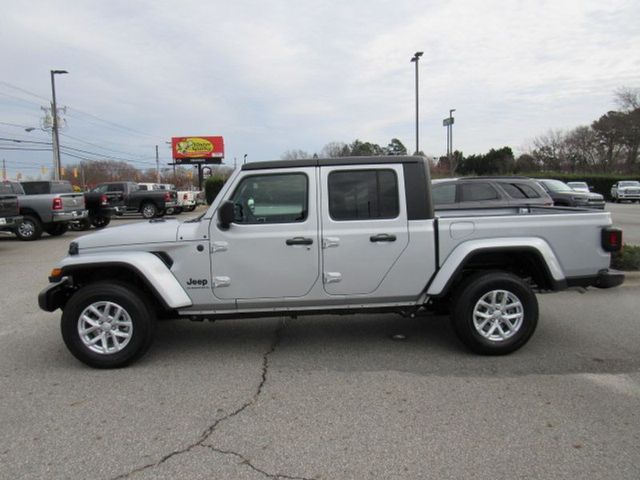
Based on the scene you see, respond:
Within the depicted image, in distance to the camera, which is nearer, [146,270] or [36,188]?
[146,270]

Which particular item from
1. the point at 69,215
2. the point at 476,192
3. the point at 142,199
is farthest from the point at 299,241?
the point at 142,199

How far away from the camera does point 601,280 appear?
4.88 m

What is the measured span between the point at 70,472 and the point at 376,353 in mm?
2805

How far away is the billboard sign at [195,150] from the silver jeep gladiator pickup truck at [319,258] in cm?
4730

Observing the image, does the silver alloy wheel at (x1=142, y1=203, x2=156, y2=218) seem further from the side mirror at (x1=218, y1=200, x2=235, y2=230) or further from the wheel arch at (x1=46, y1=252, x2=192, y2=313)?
the side mirror at (x1=218, y1=200, x2=235, y2=230)

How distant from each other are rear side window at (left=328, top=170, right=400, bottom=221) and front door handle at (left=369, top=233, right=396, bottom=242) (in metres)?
0.18

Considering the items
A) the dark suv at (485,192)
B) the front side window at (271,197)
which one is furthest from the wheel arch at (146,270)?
the dark suv at (485,192)

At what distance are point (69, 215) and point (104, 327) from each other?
12.5 m

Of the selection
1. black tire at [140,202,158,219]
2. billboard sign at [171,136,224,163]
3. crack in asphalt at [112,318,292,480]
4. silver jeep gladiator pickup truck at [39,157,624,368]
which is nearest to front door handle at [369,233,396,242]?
silver jeep gladiator pickup truck at [39,157,624,368]

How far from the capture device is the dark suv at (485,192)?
37.5 feet

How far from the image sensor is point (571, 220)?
190 inches

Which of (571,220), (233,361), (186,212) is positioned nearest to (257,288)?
(233,361)

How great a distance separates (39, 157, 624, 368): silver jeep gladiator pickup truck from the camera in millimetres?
4555

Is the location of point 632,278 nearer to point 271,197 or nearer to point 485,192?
point 485,192
